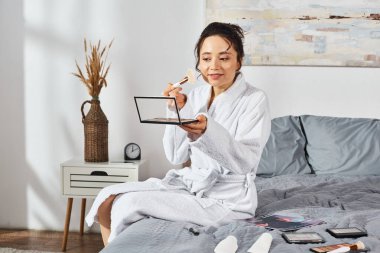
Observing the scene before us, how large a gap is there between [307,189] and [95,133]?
1324mm

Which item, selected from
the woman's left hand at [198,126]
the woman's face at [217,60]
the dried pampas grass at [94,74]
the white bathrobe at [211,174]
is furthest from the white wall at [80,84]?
the woman's left hand at [198,126]

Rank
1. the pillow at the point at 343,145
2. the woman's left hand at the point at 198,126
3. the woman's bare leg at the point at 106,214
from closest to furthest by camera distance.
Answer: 1. the woman's left hand at the point at 198,126
2. the woman's bare leg at the point at 106,214
3. the pillow at the point at 343,145

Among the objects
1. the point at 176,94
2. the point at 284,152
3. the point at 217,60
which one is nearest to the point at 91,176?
the point at 284,152

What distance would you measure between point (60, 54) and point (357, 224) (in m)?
2.33

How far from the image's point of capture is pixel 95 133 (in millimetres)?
3197

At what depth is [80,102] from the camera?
139 inches

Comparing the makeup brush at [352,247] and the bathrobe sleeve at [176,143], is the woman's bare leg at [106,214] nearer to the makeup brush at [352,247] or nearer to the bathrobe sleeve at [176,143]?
the bathrobe sleeve at [176,143]

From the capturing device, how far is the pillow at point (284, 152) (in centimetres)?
292

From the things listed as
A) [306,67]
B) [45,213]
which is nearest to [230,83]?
[306,67]

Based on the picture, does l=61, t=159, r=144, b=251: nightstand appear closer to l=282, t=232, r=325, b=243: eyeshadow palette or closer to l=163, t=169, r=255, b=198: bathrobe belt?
l=163, t=169, r=255, b=198: bathrobe belt

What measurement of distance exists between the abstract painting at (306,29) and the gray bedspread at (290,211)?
0.85m

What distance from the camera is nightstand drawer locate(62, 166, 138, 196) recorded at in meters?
3.15

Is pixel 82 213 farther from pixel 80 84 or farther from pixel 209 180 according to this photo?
pixel 209 180

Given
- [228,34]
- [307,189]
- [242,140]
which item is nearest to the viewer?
[242,140]
